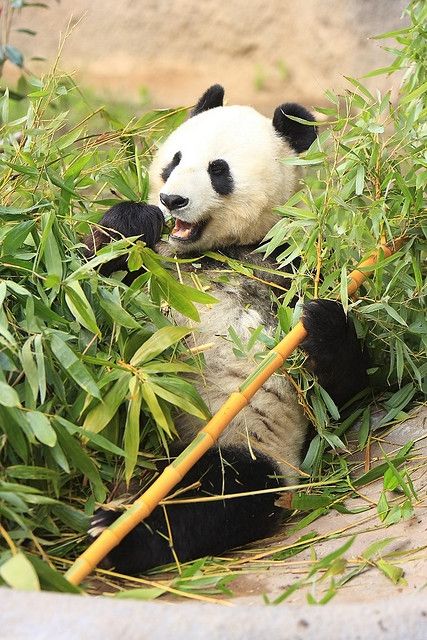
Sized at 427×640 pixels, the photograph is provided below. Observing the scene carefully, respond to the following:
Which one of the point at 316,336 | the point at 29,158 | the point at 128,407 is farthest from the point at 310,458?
the point at 29,158

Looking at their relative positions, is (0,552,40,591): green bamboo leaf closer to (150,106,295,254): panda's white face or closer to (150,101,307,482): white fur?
(150,101,307,482): white fur

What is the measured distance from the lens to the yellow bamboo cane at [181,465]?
1954 mm

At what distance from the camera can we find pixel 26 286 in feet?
7.82

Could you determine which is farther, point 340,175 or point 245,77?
point 245,77

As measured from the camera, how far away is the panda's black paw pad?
2.55 meters

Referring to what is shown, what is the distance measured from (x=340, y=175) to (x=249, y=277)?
16.4 inches

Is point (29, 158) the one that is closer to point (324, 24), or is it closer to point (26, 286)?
point (26, 286)

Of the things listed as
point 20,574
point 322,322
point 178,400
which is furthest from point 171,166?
point 20,574

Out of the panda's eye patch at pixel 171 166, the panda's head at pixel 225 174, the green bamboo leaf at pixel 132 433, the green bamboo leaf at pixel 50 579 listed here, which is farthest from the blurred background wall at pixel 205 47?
the green bamboo leaf at pixel 50 579

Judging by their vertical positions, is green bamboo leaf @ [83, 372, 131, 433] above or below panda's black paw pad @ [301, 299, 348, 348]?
above

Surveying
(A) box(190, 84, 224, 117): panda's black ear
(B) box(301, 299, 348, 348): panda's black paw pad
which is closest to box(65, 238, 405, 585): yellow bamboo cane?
(B) box(301, 299, 348, 348): panda's black paw pad

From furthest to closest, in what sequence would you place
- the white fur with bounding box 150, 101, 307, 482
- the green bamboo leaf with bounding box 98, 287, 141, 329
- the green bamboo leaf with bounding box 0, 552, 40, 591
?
1. the white fur with bounding box 150, 101, 307, 482
2. the green bamboo leaf with bounding box 98, 287, 141, 329
3. the green bamboo leaf with bounding box 0, 552, 40, 591

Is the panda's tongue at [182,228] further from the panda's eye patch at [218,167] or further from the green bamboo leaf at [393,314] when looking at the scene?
the green bamboo leaf at [393,314]

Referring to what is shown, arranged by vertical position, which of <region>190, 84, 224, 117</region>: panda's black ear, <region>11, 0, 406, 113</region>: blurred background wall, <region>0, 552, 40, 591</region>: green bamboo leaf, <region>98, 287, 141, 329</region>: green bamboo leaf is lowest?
<region>11, 0, 406, 113</region>: blurred background wall
